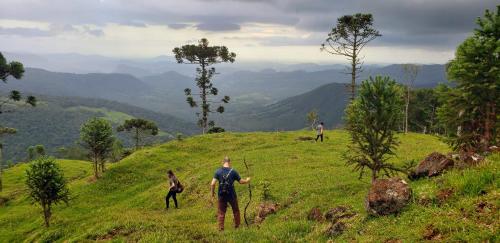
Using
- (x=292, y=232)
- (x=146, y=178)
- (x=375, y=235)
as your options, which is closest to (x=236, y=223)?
(x=292, y=232)

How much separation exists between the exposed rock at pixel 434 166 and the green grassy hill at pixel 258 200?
2.36 feet

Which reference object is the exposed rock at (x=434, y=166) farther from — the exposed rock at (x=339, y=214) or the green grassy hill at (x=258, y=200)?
the exposed rock at (x=339, y=214)

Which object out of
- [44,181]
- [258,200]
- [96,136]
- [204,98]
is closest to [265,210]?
[258,200]

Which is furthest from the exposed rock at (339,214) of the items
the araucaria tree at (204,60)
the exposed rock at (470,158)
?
the araucaria tree at (204,60)

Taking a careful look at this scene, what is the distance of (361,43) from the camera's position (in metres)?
63.2

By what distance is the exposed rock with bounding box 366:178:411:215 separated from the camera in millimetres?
13648

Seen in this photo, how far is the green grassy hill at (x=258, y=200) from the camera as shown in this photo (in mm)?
11914

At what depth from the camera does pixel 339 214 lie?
1574 centimetres

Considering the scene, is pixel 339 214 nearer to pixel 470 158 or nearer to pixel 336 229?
pixel 336 229

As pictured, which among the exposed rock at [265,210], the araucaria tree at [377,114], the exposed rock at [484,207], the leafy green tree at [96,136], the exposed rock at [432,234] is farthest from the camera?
the leafy green tree at [96,136]

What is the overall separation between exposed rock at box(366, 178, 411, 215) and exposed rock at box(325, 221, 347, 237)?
1.17m

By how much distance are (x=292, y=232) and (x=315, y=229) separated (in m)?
0.93

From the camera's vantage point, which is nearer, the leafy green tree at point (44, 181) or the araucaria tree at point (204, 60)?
the leafy green tree at point (44, 181)

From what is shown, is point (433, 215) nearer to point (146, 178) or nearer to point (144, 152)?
point (146, 178)
